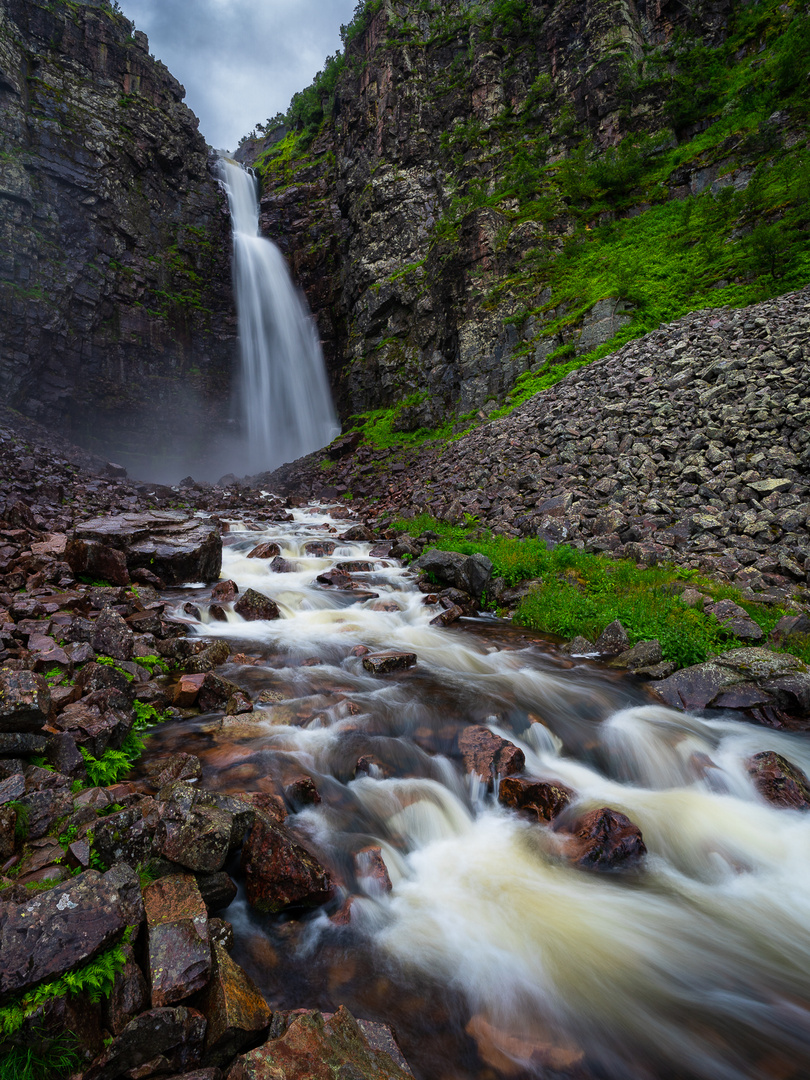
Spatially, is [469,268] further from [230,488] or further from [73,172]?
[73,172]

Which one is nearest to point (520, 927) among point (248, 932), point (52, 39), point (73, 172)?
point (248, 932)

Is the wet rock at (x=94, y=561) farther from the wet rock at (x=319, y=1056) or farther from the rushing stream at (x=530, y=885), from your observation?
the wet rock at (x=319, y=1056)

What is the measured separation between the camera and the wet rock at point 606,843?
3.64 meters

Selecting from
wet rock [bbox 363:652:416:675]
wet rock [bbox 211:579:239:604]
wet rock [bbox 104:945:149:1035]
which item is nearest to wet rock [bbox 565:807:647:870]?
wet rock [bbox 104:945:149:1035]

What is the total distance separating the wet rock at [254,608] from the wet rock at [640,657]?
5.54 metres

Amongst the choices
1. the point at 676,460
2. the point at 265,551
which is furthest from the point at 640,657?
the point at 265,551

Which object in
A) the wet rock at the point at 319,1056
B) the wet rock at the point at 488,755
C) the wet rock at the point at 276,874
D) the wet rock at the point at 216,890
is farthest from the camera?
the wet rock at the point at 488,755

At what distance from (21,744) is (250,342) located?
1758 inches

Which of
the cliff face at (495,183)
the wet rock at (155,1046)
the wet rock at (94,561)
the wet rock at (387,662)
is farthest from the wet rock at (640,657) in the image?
the cliff face at (495,183)

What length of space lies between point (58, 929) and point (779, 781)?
17.3 ft

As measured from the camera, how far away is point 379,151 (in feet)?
119

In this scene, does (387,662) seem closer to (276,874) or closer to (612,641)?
(612,641)

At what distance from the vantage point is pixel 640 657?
657 centimetres

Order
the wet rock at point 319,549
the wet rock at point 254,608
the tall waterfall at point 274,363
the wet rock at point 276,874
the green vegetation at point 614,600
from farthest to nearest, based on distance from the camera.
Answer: the tall waterfall at point 274,363 < the wet rock at point 319,549 < the wet rock at point 254,608 < the green vegetation at point 614,600 < the wet rock at point 276,874
